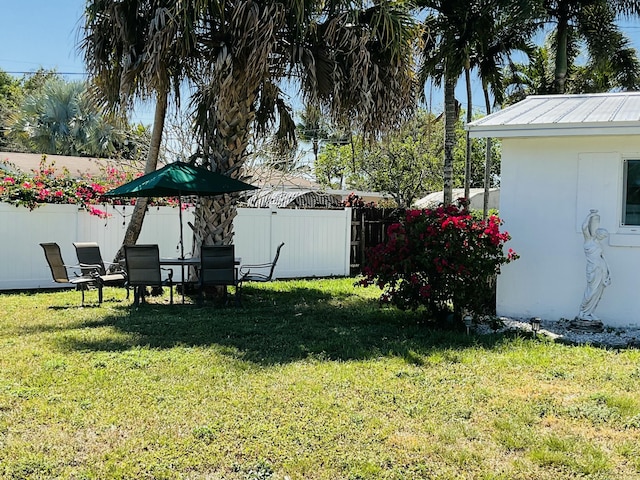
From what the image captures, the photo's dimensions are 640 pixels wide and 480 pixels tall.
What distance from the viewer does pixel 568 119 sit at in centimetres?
852

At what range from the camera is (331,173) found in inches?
1367

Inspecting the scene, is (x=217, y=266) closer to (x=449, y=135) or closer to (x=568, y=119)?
(x=568, y=119)

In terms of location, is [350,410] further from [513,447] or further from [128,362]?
[128,362]

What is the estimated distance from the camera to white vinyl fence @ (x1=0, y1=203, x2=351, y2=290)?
11.9 metres

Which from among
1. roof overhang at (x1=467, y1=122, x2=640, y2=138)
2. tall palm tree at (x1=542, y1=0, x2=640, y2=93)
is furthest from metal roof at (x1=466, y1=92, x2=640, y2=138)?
tall palm tree at (x1=542, y1=0, x2=640, y2=93)

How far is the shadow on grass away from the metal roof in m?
3.07

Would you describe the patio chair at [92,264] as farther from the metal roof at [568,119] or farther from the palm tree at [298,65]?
the metal roof at [568,119]

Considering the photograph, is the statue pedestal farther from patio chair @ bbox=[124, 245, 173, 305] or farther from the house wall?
patio chair @ bbox=[124, 245, 173, 305]

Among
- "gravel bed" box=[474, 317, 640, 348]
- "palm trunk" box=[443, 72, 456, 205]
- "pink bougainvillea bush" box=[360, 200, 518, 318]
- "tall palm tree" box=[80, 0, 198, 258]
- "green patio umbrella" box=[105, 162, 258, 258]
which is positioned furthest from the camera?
"palm trunk" box=[443, 72, 456, 205]

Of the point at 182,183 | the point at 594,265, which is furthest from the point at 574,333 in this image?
the point at 182,183

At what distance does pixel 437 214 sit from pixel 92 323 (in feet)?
17.1

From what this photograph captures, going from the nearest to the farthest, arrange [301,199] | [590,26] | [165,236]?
[165,236] < [590,26] < [301,199]

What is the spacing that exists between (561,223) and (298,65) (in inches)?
216

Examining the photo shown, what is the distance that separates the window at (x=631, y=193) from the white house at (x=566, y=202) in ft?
0.04
